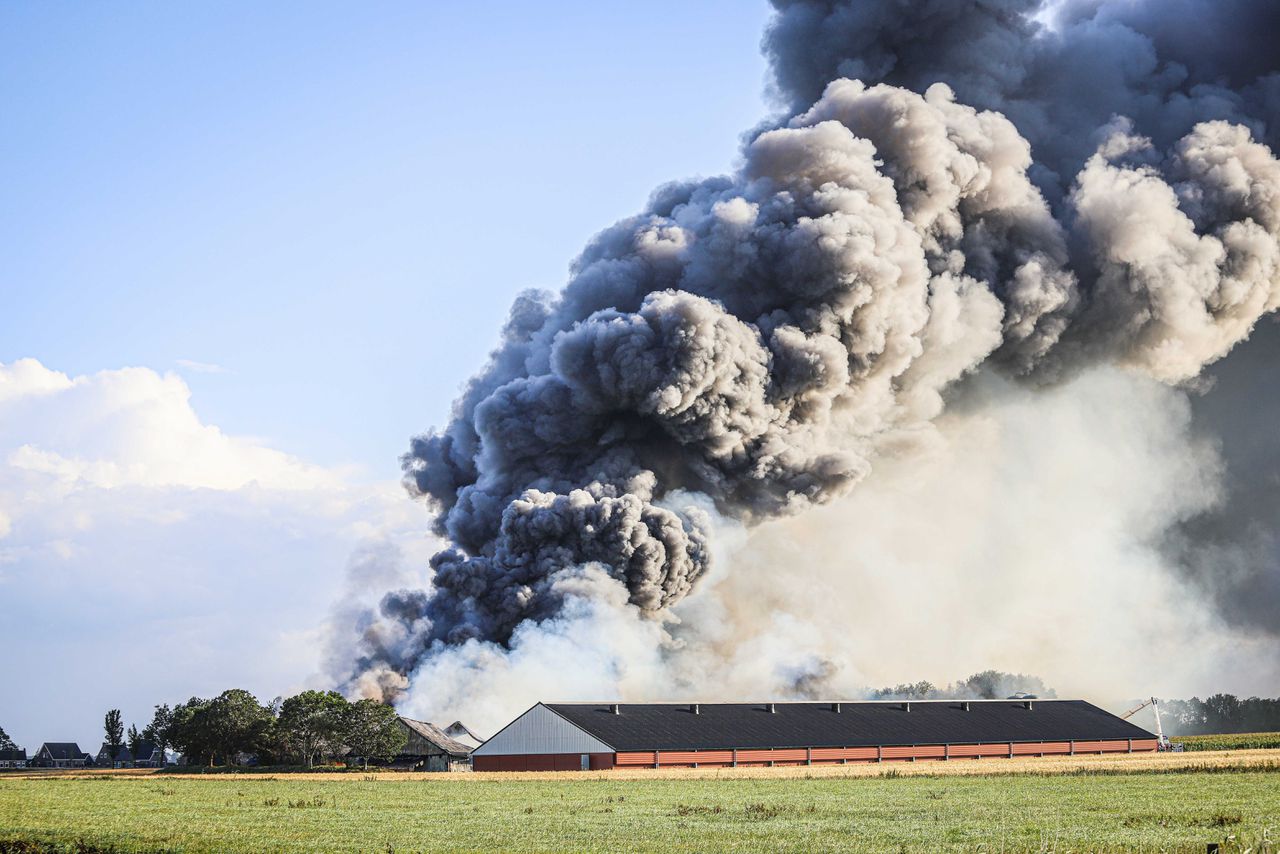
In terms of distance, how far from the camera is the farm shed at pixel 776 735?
70625 millimetres

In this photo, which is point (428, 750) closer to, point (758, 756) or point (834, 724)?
point (758, 756)

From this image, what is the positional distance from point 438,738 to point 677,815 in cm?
4482

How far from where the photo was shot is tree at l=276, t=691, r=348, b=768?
80000 millimetres

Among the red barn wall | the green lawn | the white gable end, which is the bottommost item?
the green lawn

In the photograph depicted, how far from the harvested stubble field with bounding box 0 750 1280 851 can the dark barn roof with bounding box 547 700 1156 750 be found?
11848 millimetres

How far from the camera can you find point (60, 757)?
162000 mm

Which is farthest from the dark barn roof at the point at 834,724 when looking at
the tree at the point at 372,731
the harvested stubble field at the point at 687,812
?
the harvested stubble field at the point at 687,812

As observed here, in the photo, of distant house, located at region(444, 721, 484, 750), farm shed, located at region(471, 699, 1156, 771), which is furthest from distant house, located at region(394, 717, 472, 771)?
farm shed, located at region(471, 699, 1156, 771)

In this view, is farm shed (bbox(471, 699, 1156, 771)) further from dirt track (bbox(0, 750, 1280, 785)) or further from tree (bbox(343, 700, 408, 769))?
tree (bbox(343, 700, 408, 769))

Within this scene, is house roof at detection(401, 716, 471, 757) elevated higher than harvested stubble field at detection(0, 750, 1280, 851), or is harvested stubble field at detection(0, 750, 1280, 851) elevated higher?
house roof at detection(401, 716, 471, 757)

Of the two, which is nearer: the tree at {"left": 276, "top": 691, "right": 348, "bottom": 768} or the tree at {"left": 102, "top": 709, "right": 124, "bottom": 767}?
the tree at {"left": 276, "top": 691, "right": 348, "bottom": 768}

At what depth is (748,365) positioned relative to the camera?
7869 centimetres

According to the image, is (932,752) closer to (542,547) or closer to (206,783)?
(542,547)

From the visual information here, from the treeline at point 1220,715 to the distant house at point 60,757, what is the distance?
427 feet
